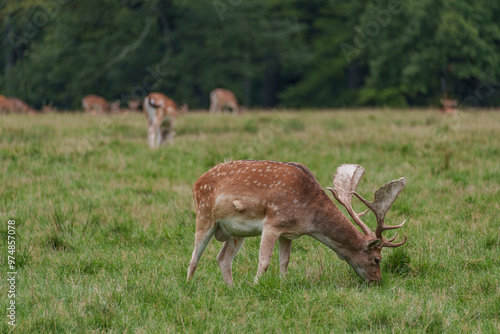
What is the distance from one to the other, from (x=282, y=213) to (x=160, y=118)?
9637 mm

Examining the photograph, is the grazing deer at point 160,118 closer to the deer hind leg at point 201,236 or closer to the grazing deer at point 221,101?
the deer hind leg at point 201,236

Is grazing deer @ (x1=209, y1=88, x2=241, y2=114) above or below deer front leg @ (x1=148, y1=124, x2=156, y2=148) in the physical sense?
below

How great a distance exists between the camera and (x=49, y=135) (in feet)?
42.0

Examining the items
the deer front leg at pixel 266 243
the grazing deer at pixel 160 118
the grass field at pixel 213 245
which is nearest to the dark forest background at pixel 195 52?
the grazing deer at pixel 160 118

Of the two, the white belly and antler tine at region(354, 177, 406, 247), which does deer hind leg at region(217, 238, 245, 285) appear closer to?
the white belly

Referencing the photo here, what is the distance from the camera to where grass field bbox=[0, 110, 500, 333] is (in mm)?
4391

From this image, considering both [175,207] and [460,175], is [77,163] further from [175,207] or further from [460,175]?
[460,175]

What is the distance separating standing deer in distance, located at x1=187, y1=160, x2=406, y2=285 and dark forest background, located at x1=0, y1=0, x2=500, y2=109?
23094mm

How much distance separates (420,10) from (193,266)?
914 inches

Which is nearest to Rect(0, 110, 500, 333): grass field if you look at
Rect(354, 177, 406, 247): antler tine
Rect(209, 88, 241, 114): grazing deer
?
Rect(354, 177, 406, 247): antler tine

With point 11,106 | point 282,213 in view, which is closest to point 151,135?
point 282,213

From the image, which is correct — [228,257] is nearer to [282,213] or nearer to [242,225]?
[242,225]

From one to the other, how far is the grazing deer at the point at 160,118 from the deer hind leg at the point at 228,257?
8.47m

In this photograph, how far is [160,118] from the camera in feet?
46.4
